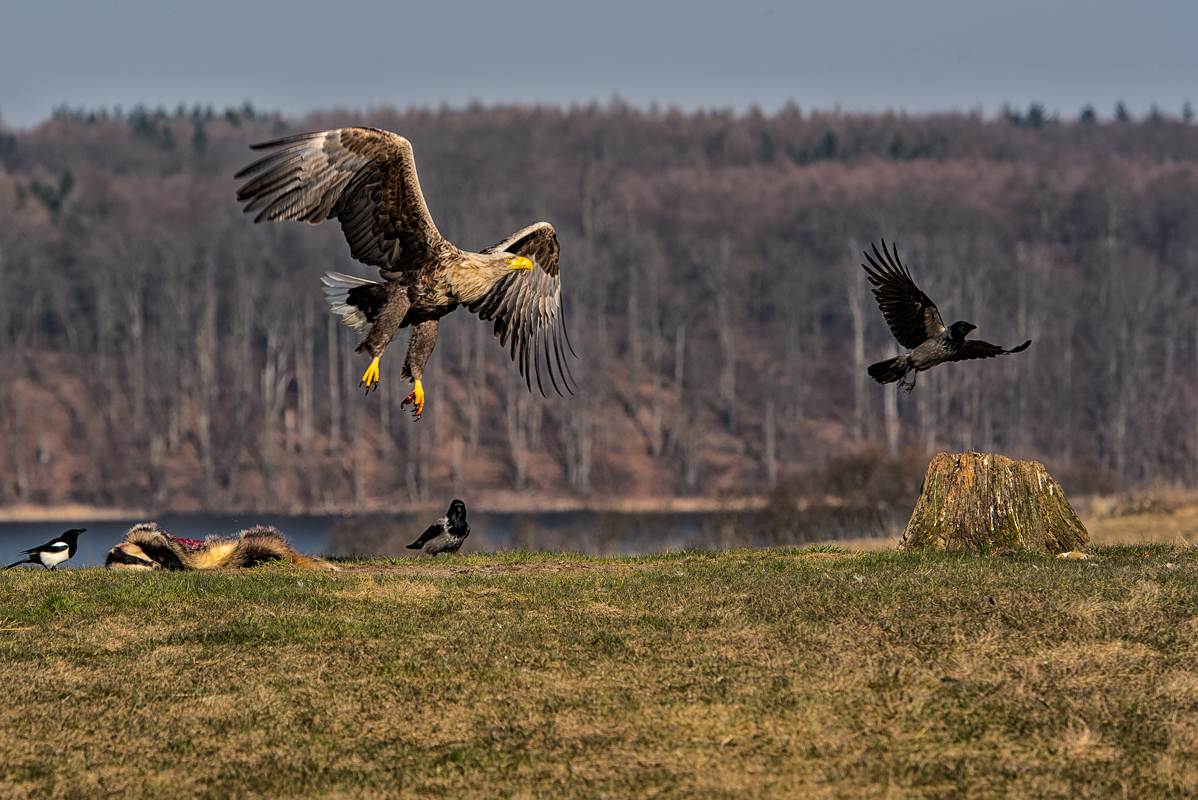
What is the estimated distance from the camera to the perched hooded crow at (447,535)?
15.3 m

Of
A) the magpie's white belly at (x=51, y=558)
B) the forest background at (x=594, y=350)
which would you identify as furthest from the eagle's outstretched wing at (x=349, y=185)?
the forest background at (x=594, y=350)

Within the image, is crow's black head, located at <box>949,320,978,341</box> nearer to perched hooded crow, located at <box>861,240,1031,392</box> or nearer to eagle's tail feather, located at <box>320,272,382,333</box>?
perched hooded crow, located at <box>861,240,1031,392</box>

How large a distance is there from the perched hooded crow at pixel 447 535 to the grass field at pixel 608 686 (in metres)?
4.26

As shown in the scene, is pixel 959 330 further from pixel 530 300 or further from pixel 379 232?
pixel 379 232

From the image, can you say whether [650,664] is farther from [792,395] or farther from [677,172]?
[677,172]

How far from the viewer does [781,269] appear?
92188 millimetres

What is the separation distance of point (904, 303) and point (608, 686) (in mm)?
7222

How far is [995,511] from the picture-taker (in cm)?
1257

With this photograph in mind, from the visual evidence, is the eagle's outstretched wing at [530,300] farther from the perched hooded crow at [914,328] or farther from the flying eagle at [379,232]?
the perched hooded crow at [914,328]

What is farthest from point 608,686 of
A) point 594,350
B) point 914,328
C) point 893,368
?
point 594,350

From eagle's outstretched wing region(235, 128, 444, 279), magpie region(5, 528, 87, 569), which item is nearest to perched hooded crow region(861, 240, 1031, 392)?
eagle's outstretched wing region(235, 128, 444, 279)

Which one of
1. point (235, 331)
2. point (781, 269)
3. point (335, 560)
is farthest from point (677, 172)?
point (335, 560)

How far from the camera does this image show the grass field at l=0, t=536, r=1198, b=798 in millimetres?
6258

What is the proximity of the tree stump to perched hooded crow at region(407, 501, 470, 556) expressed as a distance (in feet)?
17.6
